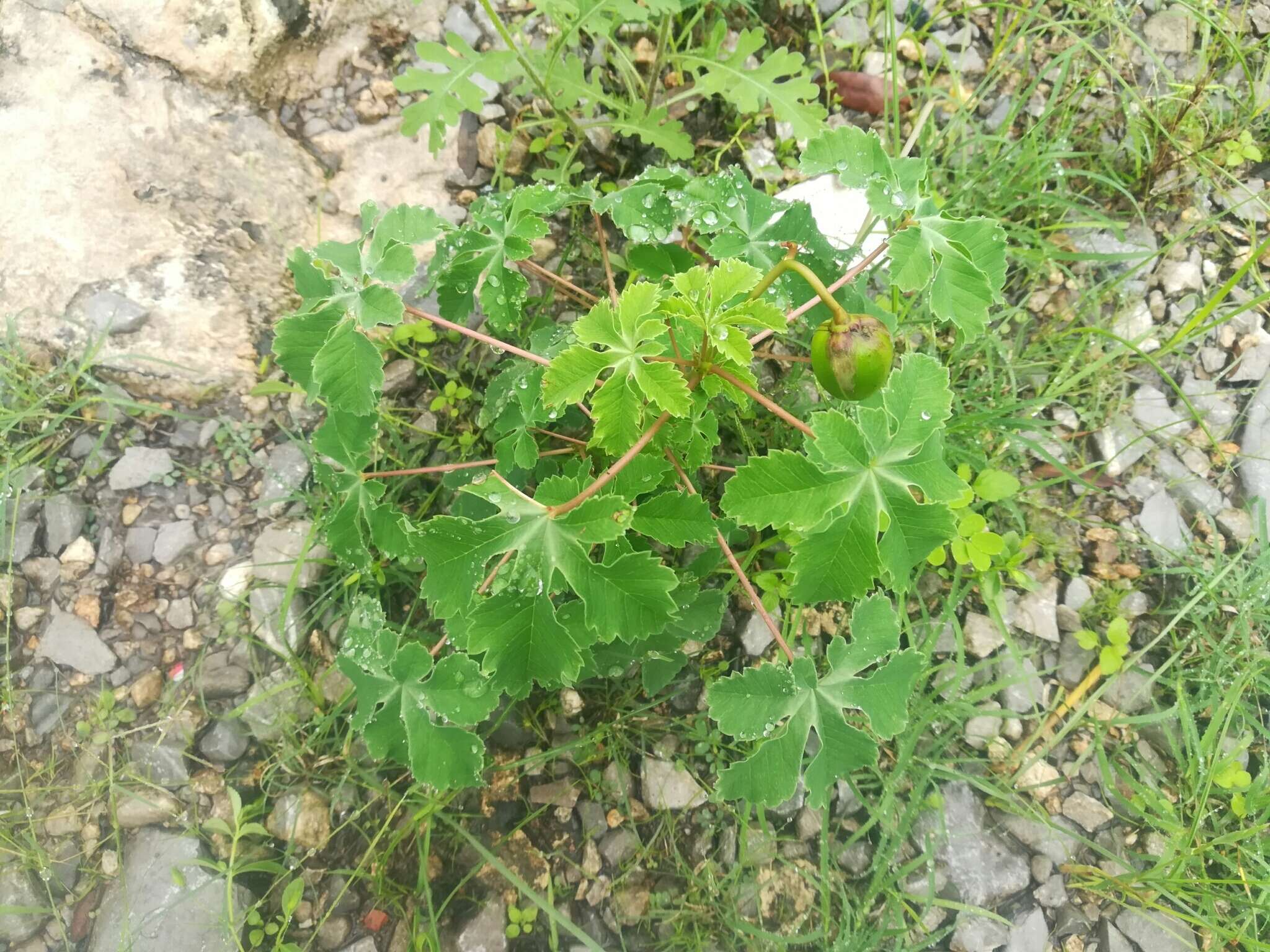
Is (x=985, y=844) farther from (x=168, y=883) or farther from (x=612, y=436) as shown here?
(x=168, y=883)

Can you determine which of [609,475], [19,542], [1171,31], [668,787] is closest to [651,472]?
[609,475]

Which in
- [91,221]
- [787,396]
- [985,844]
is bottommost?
[985,844]

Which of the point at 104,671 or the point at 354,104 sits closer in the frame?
the point at 104,671

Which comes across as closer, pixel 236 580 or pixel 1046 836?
pixel 1046 836

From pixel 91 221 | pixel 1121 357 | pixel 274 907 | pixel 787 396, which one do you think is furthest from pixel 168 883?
pixel 1121 357

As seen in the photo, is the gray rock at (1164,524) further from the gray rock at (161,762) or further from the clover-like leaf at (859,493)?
the gray rock at (161,762)

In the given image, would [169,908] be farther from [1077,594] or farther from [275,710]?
[1077,594]

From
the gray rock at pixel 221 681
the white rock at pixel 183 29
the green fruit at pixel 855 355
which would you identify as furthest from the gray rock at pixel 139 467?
the green fruit at pixel 855 355
